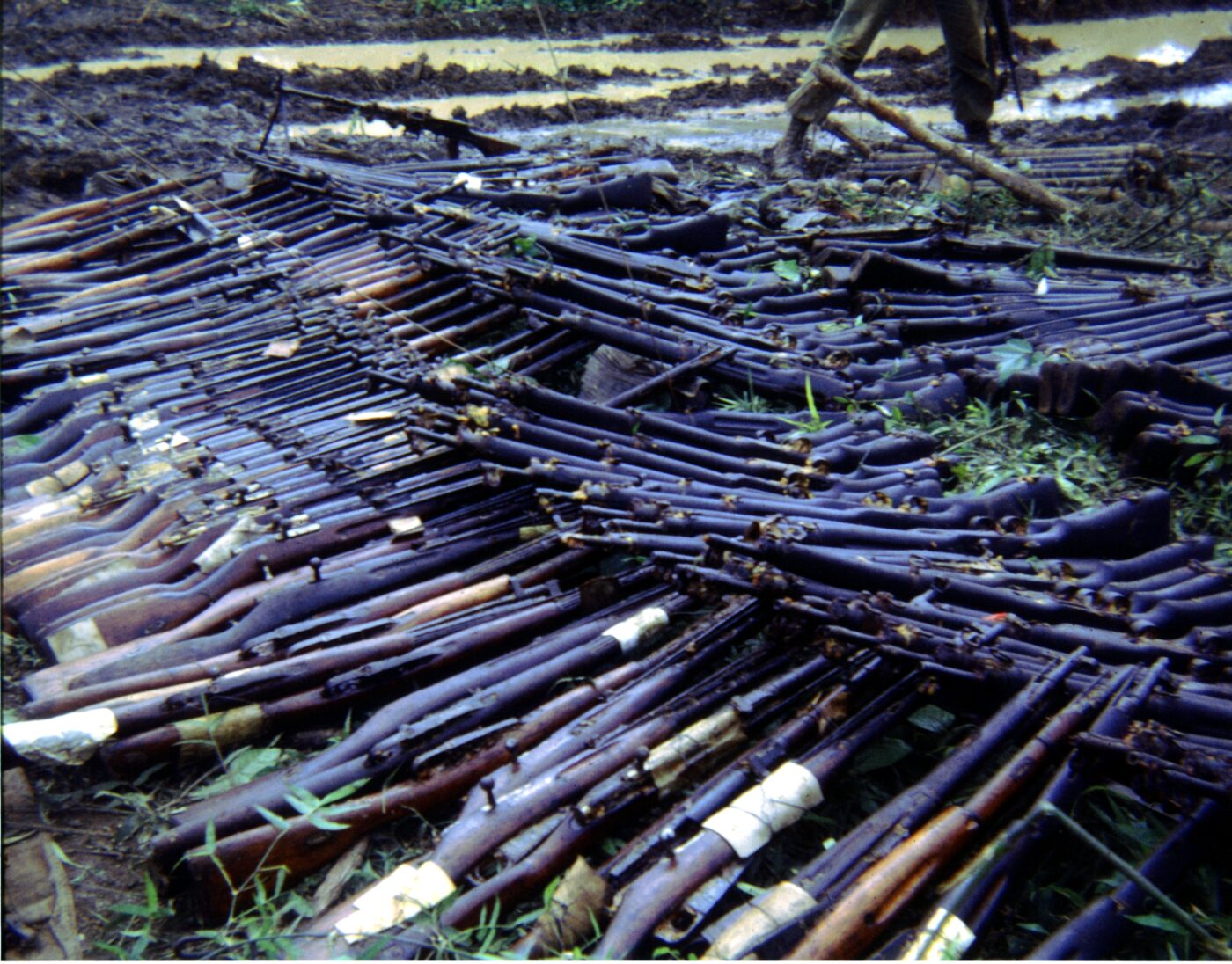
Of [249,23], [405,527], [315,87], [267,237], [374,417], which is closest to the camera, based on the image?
[405,527]

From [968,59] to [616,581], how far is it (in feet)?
26.8

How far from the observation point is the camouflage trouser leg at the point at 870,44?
28.6 ft

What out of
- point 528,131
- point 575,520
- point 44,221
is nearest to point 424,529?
point 575,520

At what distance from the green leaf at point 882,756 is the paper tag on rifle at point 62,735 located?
7.29ft

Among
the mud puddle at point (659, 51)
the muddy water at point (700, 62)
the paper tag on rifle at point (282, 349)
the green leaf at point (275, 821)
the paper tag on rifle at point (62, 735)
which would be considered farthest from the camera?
the mud puddle at point (659, 51)

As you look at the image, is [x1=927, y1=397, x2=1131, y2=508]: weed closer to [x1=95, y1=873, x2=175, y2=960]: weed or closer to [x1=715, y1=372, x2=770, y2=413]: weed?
[x1=715, y1=372, x2=770, y2=413]: weed

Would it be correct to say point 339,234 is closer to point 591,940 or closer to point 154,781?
point 154,781

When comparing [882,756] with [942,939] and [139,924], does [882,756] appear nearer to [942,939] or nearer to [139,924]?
[942,939]

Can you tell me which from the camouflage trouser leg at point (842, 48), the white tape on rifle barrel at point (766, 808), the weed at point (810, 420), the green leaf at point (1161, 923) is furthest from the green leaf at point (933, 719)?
the camouflage trouser leg at point (842, 48)

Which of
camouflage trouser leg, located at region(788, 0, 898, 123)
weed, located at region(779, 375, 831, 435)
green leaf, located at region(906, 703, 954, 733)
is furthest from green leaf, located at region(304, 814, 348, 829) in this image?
camouflage trouser leg, located at region(788, 0, 898, 123)

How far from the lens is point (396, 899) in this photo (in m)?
2.38

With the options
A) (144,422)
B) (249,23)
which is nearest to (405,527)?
(144,422)

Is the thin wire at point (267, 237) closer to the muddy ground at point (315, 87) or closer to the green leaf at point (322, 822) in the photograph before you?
the muddy ground at point (315, 87)

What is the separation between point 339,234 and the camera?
6488 millimetres
